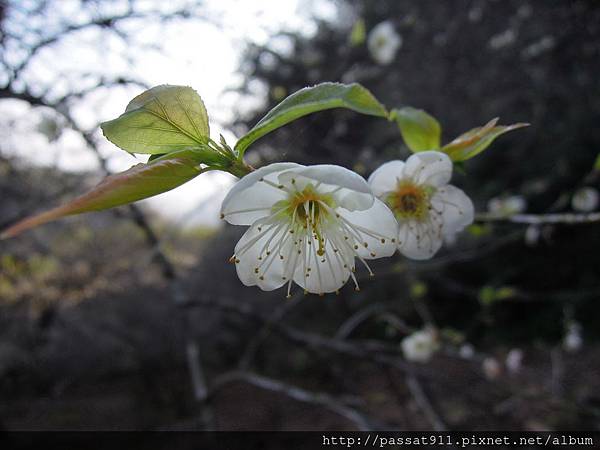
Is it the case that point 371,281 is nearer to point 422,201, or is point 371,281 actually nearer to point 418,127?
point 422,201

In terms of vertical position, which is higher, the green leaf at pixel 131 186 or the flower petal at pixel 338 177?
the flower petal at pixel 338 177

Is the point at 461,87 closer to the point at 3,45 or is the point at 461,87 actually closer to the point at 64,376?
the point at 3,45

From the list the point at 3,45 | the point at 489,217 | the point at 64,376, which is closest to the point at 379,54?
the point at 3,45

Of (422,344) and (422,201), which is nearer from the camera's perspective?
(422,201)

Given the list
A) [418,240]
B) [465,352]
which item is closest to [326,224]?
[418,240]

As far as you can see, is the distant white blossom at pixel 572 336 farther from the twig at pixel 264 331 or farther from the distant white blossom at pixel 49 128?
the distant white blossom at pixel 49 128

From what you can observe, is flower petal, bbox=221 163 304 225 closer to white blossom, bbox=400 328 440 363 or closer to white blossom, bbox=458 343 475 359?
white blossom, bbox=458 343 475 359

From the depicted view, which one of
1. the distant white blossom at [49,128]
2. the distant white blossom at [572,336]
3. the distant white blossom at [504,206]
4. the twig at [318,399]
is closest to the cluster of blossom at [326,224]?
the twig at [318,399]
